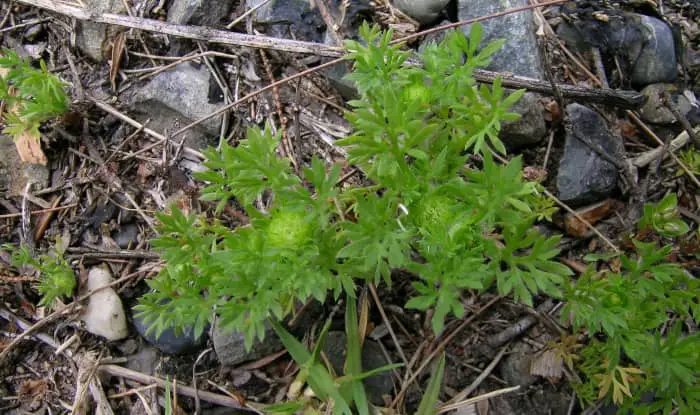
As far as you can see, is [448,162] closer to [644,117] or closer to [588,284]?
[588,284]

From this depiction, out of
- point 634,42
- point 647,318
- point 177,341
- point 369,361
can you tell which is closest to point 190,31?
point 177,341

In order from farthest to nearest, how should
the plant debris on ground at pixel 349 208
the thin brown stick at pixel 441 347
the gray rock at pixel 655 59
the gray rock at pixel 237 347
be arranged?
the gray rock at pixel 655 59 → the gray rock at pixel 237 347 → the thin brown stick at pixel 441 347 → the plant debris on ground at pixel 349 208

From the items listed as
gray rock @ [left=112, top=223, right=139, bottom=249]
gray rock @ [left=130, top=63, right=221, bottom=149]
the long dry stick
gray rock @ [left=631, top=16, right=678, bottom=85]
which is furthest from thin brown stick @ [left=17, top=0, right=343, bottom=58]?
gray rock @ [left=631, top=16, right=678, bottom=85]

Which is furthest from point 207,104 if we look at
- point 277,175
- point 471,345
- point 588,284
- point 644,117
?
point 644,117

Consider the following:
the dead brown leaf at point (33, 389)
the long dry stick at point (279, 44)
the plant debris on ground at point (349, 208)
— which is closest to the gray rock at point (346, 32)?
the plant debris on ground at point (349, 208)

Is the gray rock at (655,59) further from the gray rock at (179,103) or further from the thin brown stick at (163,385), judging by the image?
the thin brown stick at (163,385)

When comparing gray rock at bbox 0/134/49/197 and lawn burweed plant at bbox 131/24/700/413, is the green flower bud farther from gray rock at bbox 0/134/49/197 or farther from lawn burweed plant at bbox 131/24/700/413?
gray rock at bbox 0/134/49/197

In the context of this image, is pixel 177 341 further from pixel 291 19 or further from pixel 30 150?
pixel 291 19
